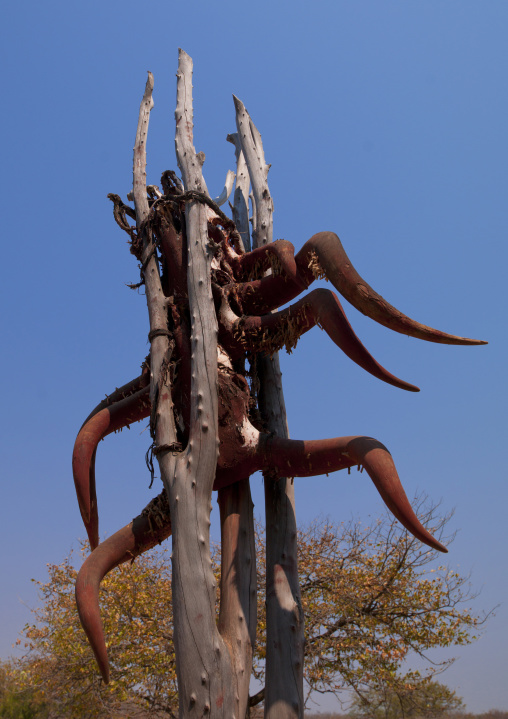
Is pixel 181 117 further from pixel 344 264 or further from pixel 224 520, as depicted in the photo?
pixel 224 520

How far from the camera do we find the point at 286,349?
179 inches

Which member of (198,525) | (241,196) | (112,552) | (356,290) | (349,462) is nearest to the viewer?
(198,525)

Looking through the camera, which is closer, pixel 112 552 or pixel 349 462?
pixel 349 462

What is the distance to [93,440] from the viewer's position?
4.70 metres

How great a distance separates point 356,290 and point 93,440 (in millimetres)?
2413

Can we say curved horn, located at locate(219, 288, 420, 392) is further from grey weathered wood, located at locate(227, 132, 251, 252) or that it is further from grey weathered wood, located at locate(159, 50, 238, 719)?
grey weathered wood, located at locate(227, 132, 251, 252)

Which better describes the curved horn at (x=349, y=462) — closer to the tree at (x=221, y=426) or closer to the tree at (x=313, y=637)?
the tree at (x=221, y=426)

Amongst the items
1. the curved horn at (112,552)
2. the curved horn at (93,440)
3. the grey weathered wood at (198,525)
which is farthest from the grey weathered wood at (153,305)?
the curved horn at (112,552)

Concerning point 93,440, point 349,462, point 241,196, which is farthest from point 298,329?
point 241,196

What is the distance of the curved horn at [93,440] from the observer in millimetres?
4586

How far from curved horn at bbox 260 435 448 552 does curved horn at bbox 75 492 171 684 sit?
0.90 metres

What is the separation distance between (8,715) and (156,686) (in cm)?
551

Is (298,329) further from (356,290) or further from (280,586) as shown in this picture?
(280,586)

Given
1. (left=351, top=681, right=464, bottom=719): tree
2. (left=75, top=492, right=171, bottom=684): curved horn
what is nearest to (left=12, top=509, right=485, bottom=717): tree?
(left=351, top=681, right=464, bottom=719): tree
